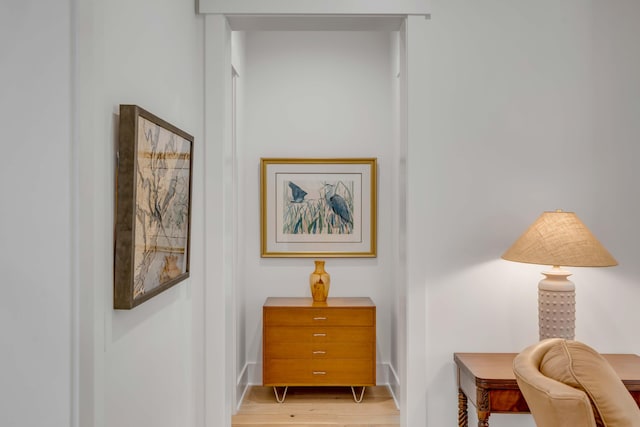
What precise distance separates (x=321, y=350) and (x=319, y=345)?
4cm

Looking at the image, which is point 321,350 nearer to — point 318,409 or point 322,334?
point 322,334

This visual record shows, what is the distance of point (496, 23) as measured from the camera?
7.90 ft

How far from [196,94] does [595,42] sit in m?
1.82

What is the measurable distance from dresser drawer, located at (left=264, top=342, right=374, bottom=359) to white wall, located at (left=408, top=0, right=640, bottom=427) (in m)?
1.17

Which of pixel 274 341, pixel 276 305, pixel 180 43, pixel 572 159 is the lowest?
pixel 274 341

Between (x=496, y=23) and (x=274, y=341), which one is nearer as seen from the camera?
(x=496, y=23)

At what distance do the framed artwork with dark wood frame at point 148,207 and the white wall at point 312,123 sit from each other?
190 centimetres

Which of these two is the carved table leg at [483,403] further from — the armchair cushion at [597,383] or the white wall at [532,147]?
the armchair cushion at [597,383]

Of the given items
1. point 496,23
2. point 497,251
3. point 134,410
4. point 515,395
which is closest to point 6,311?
point 134,410

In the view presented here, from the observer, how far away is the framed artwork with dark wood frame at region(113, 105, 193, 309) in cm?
138

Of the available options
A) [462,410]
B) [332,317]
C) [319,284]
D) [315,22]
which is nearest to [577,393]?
[462,410]

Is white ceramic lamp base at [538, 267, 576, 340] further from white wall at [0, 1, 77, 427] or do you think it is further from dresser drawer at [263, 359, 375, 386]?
white wall at [0, 1, 77, 427]

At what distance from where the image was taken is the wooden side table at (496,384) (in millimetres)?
2041

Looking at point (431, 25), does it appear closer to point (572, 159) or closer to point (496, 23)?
point (496, 23)
